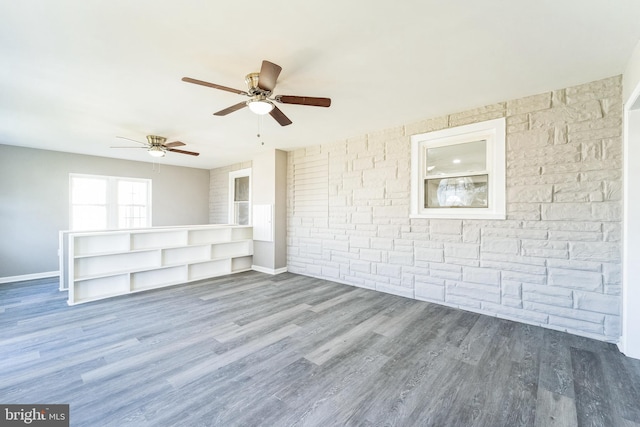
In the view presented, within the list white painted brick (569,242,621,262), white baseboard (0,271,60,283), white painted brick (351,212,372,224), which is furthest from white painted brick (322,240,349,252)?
white baseboard (0,271,60,283)

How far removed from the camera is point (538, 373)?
209 centimetres

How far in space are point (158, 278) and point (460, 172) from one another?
5.10m

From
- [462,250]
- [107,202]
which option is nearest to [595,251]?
[462,250]

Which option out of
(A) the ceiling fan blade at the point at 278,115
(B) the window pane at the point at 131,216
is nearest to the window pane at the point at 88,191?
(B) the window pane at the point at 131,216

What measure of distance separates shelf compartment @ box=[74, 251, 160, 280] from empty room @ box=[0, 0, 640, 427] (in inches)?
1.4

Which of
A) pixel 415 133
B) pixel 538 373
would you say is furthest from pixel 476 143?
pixel 538 373

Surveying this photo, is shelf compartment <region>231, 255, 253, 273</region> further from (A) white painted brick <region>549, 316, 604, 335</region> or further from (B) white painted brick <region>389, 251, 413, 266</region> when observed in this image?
(A) white painted brick <region>549, 316, 604, 335</region>

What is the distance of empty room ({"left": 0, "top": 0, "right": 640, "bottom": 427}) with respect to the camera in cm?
177

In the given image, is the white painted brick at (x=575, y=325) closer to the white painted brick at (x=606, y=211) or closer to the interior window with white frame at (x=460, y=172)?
the white painted brick at (x=606, y=211)

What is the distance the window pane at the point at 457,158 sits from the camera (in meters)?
3.37

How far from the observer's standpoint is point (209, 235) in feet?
17.2

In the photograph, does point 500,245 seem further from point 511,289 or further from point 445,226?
point 445,226

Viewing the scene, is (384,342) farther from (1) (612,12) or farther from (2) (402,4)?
(1) (612,12)

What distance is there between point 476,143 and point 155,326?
4.52 meters
